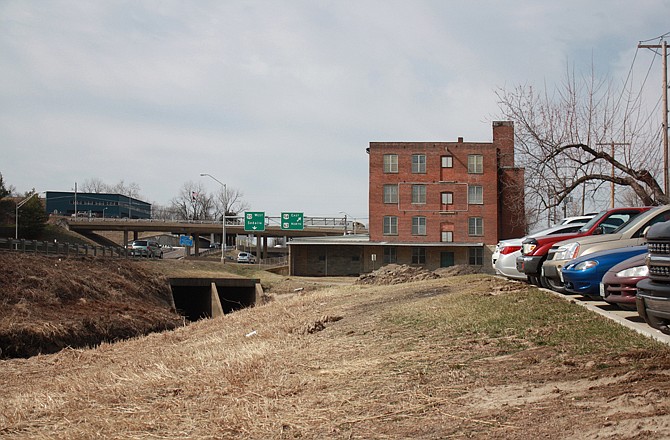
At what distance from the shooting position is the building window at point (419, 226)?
6116 cm

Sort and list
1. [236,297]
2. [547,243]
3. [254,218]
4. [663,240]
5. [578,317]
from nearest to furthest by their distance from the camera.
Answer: [663,240] → [578,317] → [547,243] → [236,297] → [254,218]

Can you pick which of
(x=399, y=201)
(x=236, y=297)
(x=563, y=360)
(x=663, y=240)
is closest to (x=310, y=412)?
(x=563, y=360)

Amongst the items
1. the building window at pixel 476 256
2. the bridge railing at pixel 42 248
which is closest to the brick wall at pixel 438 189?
the building window at pixel 476 256

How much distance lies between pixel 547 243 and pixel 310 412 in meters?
10.6

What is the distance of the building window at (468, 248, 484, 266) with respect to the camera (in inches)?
2420

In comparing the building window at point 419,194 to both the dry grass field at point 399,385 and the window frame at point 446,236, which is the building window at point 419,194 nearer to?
the window frame at point 446,236

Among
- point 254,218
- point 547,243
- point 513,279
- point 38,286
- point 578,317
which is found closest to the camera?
point 578,317

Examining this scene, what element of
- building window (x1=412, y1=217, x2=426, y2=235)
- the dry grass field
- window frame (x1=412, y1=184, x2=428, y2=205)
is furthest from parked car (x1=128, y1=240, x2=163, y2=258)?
the dry grass field

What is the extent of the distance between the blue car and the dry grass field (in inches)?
20.6

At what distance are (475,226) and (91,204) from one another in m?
105

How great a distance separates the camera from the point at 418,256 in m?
61.8

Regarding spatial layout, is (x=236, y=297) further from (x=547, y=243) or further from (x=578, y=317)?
(x=578, y=317)

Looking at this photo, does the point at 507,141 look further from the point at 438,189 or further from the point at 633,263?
the point at 438,189

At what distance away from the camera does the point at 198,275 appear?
48.8 meters
